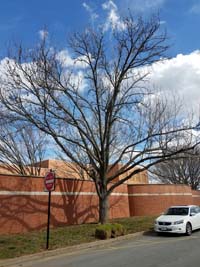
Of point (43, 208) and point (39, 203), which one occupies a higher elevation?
point (39, 203)

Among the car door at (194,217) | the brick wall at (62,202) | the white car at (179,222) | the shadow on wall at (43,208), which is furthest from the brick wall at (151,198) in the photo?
the white car at (179,222)

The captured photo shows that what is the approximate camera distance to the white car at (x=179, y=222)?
17.8 meters

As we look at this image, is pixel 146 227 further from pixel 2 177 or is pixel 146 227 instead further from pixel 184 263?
pixel 184 263

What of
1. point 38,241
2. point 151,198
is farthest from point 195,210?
point 151,198

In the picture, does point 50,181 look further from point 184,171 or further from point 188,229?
point 184,171

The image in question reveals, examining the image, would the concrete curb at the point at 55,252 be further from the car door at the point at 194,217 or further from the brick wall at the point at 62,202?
the brick wall at the point at 62,202

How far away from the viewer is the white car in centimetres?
1775

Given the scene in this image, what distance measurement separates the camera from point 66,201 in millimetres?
22453

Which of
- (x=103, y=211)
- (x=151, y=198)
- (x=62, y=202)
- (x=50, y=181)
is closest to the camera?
(x=50, y=181)

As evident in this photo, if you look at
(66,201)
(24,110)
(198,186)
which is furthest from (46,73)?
(198,186)

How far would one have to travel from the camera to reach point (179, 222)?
17.8 metres

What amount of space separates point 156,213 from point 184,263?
22987 mm

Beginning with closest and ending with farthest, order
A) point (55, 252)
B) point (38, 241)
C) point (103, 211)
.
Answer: point (55, 252) < point (38, 241) < point (103, 211)

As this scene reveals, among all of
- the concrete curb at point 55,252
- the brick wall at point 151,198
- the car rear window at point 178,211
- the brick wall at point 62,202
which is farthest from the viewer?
the brick wall at point 151,198
